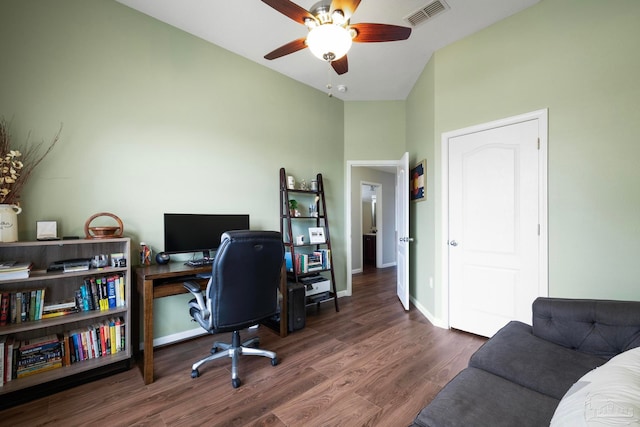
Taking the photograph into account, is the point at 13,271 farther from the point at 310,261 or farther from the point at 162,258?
the point at 310,261

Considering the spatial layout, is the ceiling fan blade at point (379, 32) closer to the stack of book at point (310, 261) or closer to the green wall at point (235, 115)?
the green wall at point (235, 115)

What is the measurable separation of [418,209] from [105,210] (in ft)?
11.0

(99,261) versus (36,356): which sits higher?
(99,261)

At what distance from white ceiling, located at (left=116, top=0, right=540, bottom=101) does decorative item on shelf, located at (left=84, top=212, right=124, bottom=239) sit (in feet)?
6.14

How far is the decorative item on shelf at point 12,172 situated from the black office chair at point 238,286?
1.15 m

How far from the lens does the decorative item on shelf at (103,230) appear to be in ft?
6.82

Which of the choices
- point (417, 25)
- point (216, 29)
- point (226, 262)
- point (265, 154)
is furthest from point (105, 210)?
point (417, 25)

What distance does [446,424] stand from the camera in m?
0.96

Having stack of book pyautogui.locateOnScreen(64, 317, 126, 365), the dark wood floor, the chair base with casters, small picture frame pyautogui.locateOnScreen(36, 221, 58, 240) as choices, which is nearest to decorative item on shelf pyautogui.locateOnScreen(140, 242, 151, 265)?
stack of book pyautogui.locateOnScreen(64, 317, 126, 365)

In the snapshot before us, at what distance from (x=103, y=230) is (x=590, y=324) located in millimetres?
3232

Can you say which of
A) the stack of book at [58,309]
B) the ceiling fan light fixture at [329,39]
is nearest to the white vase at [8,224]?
the stack of book at [58,309]

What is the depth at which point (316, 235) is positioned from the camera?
3.74m

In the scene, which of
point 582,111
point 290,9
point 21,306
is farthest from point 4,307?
point 582,111

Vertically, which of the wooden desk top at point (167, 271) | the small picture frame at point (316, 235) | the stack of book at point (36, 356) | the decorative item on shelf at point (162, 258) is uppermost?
the small picture frame at point (316, 235)
